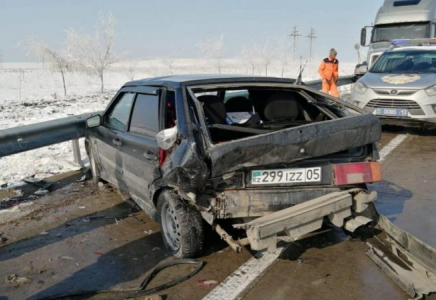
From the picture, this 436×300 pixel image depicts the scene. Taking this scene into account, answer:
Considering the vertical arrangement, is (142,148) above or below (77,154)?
above

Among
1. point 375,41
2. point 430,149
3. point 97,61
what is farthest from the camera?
point 97,61

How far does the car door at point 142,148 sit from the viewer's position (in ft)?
13.2

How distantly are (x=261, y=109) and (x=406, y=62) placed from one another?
6.91 metres

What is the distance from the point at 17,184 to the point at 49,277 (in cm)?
324

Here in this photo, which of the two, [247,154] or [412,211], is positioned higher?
[247,154]

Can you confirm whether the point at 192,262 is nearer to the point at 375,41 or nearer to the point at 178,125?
the point at 178,125

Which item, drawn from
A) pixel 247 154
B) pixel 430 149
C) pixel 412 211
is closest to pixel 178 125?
pixel 247 154

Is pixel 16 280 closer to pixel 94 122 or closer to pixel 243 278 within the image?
pixel 243 278

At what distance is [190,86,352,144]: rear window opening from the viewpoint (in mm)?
3906

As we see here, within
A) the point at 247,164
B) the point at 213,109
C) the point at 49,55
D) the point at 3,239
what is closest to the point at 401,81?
the point at 213,109

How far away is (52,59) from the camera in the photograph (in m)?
39.1

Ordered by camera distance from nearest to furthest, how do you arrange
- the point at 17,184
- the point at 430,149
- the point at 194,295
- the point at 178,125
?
the point at 194,295, the point at 178,125, the point at 17,184, the point at 430,149

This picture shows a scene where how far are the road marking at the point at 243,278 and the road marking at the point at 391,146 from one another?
13.8ft

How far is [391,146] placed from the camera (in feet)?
26.9
